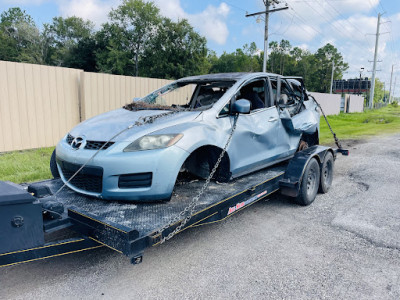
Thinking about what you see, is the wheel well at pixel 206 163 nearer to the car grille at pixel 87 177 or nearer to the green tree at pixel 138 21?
the car grille at pixel 87 177

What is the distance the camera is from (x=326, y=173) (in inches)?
220

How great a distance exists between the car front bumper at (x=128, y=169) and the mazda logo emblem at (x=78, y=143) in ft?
0.28

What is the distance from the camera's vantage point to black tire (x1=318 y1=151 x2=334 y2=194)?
530 cm

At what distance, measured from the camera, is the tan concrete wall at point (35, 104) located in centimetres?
767

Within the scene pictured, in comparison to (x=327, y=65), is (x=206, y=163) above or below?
below

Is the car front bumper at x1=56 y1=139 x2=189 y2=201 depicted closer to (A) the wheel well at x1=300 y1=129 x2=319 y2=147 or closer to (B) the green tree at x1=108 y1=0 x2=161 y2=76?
(A) the wheel well at x1=300 y1=129 x2=319 y2=147

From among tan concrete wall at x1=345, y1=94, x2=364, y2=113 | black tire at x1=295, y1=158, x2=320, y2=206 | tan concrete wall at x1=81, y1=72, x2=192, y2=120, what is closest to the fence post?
tan concrete wall at x1=81, y1=72, x2=192, y2=120

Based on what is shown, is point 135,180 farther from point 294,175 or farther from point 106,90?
point 106,90

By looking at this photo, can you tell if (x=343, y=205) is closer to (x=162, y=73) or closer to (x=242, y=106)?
(x=242, y=106)

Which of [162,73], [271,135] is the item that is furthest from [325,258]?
[162,73]

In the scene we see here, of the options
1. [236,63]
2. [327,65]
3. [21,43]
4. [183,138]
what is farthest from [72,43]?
[327,65]

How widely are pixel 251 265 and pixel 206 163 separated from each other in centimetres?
133

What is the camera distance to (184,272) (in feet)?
9.78

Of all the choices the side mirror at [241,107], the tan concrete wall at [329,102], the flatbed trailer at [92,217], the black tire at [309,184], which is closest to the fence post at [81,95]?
the flatbed trailer at [92,217]
